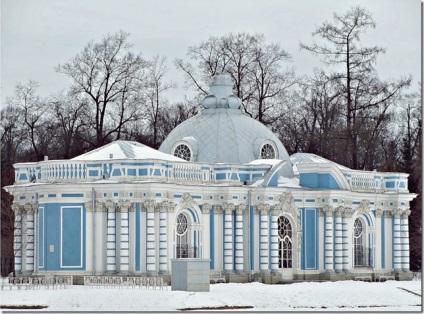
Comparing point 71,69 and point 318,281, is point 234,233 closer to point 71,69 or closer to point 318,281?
point 318,281

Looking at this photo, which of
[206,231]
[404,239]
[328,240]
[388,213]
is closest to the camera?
[206,231]

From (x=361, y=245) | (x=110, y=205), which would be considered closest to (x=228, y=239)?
(x=110, y=205)

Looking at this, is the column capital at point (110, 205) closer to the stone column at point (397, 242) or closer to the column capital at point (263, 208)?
the column capital at point (263, 208)

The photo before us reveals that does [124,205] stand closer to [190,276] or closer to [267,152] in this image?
[190,276]

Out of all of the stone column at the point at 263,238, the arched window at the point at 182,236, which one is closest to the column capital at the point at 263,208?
the stone column at the point at 263,238

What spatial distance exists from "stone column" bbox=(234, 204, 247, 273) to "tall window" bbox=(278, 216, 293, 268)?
2063 millimetres

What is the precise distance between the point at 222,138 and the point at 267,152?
1.94 m

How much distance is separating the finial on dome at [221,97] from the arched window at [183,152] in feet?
9.17

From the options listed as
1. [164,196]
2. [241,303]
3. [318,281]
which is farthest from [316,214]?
[241,303]

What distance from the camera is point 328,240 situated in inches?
2665

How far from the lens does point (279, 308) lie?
56594 mm

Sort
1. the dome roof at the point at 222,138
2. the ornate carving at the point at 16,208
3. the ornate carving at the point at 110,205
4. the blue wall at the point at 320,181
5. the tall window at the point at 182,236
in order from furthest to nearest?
1. the blue wall at the point at 320,181
2. the dome roof at the point at 222,138
3. the ornate carving at the point at 16,208
4. the tall window at the point at 182,236
5. the ornate carving at the point at 110,205

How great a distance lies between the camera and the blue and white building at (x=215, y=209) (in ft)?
205

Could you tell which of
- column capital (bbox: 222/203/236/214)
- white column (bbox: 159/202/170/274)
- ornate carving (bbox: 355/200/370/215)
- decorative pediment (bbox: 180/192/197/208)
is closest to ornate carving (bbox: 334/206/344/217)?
ornate carving (bbox: 355/200/370/215)
